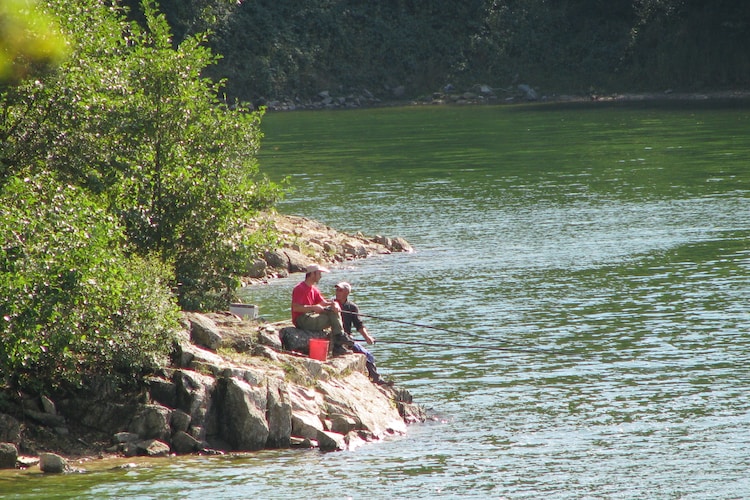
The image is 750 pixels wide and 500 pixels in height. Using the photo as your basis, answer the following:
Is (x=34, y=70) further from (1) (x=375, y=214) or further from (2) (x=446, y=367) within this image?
(1) (x=375, y=214)

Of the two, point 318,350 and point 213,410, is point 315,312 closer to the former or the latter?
point 318,350

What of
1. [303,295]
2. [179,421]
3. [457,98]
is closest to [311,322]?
[303,295]

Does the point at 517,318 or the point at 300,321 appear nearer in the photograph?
the point at 300,321

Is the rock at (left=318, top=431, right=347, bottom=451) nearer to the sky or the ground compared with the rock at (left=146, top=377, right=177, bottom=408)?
nearer to the ground

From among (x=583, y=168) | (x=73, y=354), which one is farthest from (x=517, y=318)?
(x=583, y=168)

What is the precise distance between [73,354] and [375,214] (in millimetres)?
30873

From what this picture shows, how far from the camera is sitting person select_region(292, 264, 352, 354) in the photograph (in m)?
23.5

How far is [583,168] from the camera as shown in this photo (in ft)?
203

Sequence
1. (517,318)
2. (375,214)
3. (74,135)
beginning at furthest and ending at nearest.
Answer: (375,214)
(517,318)
(74,135)

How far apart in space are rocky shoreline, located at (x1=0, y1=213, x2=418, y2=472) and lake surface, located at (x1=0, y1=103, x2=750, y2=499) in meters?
0.62

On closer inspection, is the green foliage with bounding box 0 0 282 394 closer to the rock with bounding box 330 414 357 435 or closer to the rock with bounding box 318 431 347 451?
the rock with bounding box 318 431 347 451

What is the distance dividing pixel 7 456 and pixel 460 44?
3985 inches

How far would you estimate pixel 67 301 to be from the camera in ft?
62.6

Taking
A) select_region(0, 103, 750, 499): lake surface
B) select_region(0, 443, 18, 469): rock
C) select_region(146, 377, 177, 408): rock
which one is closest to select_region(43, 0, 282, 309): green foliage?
select_region(0, 103, 750, 499): lake surface
